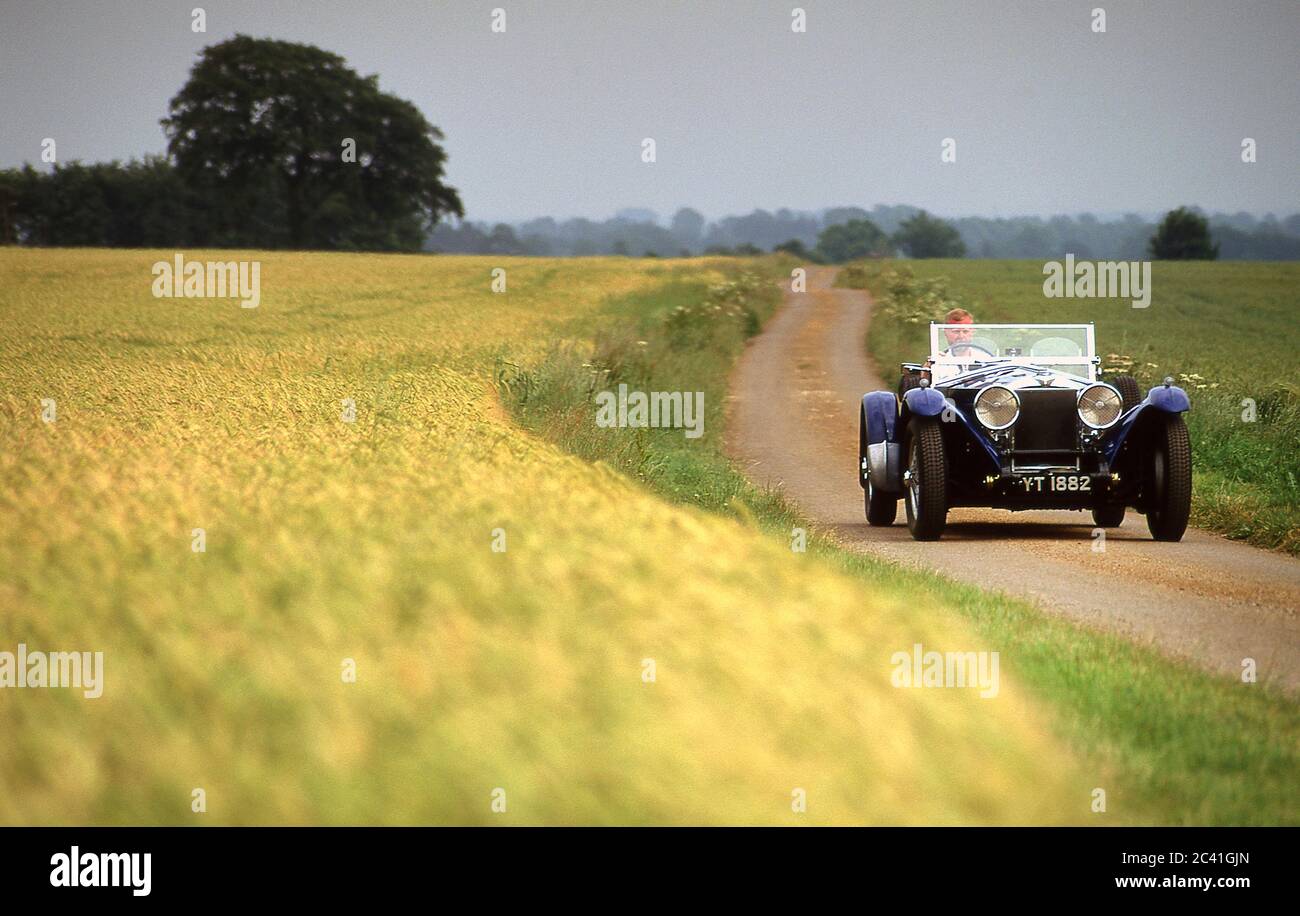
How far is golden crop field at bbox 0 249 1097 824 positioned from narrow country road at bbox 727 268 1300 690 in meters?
1.65

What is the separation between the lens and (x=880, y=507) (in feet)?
45.3

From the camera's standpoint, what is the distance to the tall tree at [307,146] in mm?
86812

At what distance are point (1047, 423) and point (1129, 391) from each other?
1.85m

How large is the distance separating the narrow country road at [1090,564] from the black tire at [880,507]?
12 centimetres

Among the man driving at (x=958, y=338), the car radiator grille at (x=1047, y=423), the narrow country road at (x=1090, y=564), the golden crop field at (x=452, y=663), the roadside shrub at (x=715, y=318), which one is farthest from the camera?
the roadside shrub at (x=715, y=318)

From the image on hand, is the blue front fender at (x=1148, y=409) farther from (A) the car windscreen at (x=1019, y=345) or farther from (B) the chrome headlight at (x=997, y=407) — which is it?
(A) the car windscreen at (x=1019, y=345)

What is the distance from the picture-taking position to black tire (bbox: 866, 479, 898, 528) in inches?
540

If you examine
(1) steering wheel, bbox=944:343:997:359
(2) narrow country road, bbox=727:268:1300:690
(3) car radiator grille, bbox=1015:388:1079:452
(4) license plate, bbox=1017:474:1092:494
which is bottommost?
(2) narrow country road, bbox=727:268:1300:690

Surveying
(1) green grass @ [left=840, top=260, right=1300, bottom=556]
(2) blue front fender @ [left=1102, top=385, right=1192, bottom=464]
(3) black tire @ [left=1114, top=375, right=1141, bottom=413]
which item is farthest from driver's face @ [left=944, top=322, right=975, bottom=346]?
(1) green grass @ [left=840, top=260, right=1300, bottom=556]

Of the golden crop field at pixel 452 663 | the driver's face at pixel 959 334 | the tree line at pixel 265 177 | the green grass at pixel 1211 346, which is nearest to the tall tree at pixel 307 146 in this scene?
the tree line at pixel 265 177

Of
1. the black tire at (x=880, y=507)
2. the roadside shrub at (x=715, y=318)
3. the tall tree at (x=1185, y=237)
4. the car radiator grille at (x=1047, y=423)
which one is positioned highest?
the tall tree at (x=1185, y=237)

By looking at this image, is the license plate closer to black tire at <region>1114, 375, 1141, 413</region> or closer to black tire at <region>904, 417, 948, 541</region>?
black tire at <region>904, 417, 948, 541</region>

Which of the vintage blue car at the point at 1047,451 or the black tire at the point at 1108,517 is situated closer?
the vintage blue car at the point at 1047,451

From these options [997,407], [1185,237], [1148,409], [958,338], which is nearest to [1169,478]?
[1148,409]
